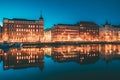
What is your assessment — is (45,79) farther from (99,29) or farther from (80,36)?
(99,29)

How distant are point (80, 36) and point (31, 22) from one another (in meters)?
44.8

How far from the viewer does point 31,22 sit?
446 ft

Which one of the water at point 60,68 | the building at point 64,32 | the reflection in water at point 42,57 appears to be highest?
the building at point 64,32

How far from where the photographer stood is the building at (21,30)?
422ft

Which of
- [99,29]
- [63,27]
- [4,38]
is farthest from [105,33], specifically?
[4,38]

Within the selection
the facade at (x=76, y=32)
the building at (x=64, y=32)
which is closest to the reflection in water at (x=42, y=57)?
the building at (x=64, y=32)

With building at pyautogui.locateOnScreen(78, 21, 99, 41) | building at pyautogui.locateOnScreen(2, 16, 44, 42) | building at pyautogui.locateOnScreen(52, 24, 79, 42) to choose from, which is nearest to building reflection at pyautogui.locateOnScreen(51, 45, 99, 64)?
building at pyautogui.locateOnScreen(2, 16, 44, 42)

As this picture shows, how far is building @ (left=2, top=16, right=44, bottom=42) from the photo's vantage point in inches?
5064

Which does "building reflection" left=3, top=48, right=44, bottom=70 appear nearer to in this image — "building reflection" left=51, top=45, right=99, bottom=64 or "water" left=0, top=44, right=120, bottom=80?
"water" left=0, top=44, right=120, bottom=80

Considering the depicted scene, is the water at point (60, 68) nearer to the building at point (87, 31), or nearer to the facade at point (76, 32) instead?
the facade at point (76, 32)

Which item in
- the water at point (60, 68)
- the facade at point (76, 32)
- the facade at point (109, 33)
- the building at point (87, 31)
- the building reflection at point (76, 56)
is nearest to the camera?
the water at point (60, 68)

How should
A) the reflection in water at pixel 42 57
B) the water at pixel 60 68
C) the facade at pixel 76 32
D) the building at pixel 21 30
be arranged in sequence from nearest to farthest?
1. the water at pixel 60 68
2. the reflection in water at pixel 42 57
3. the building at pixel 21 30
4. the facade at pixel 76 32

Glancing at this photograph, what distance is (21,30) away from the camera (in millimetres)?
132375

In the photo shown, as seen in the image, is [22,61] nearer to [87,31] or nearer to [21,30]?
[21,30]
